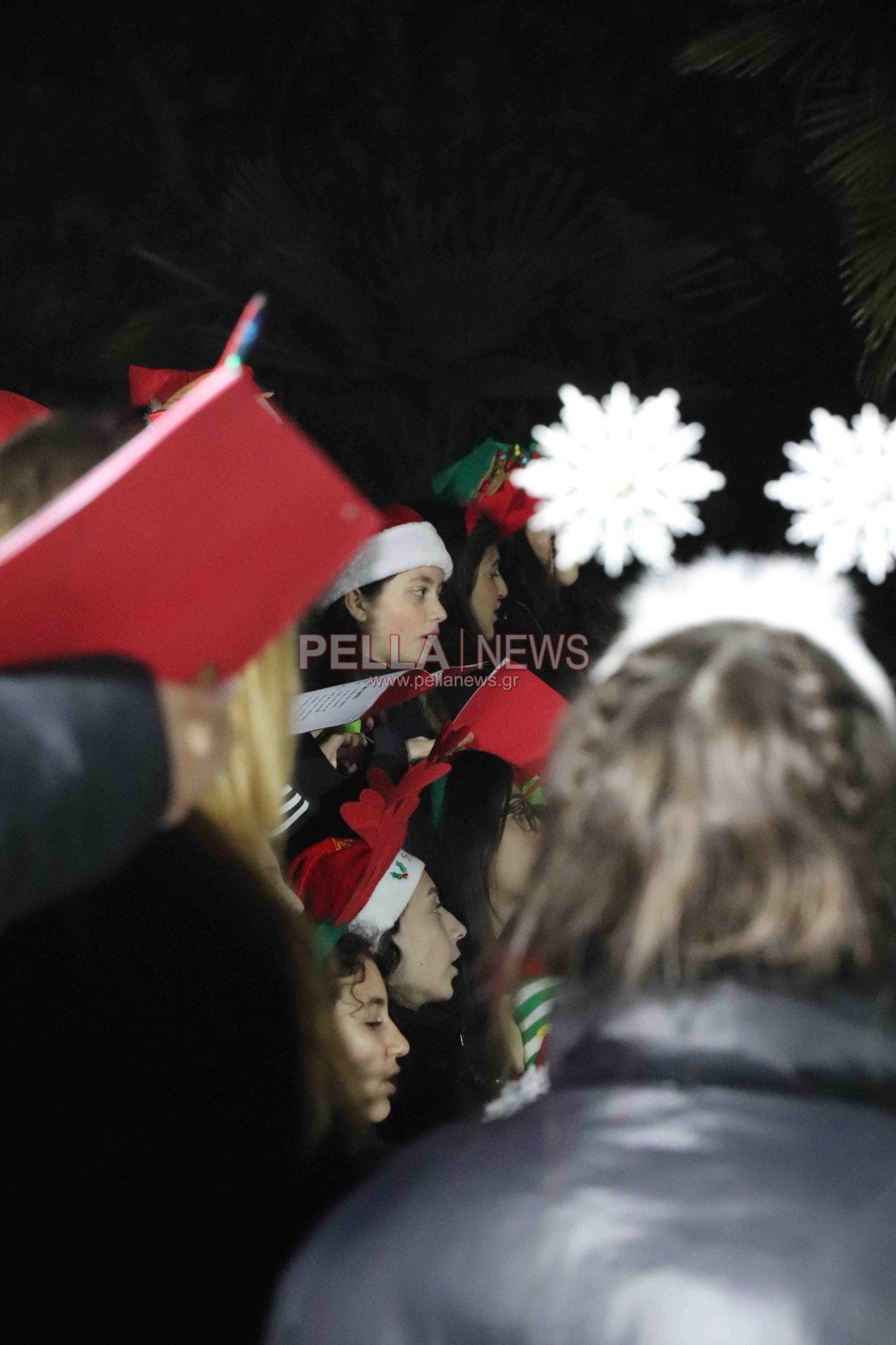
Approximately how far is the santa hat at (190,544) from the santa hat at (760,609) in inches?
6.4

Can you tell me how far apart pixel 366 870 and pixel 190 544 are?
1.36 m

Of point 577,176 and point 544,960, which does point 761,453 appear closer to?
point 577,176

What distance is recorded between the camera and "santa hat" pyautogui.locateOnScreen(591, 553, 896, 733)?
2.64ft

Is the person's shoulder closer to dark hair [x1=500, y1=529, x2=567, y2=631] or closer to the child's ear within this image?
the child's ear

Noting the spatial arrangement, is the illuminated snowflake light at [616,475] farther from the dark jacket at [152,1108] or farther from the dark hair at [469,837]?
the dark hair at [469,837]

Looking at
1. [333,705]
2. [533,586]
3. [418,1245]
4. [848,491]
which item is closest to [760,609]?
[848,491]

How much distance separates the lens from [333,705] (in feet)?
7.83

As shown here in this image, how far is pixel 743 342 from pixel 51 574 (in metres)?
2.26

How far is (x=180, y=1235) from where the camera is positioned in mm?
864

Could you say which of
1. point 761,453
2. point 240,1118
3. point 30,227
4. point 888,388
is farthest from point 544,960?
point 30,227

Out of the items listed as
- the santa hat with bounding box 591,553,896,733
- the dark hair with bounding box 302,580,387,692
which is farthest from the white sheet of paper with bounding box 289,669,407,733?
the santa hat with bounding box 591,553,896,733

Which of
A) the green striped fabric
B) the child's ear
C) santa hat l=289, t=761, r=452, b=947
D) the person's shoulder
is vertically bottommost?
the green striped fabric

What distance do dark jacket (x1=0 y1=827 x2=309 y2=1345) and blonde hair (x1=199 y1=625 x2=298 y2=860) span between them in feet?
0.08

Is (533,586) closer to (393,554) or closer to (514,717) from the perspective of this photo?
(393,554)
